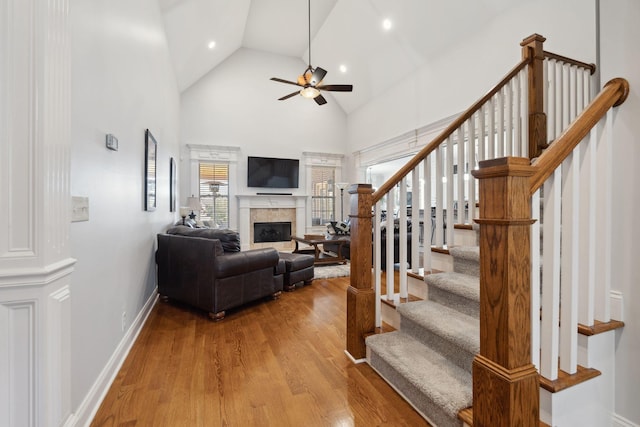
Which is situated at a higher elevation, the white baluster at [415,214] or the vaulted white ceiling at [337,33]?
the vaulted white ceiling at [337,33]

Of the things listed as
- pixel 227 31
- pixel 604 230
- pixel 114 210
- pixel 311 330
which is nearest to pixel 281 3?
pixel 227 31

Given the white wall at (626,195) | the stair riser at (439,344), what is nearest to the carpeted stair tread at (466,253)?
the stair riser at (439,344)

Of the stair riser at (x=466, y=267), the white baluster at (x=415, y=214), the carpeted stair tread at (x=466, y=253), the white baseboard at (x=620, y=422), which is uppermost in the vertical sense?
the white baluster at (x=415, y=214)

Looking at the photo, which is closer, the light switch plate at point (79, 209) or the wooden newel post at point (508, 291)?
the wooden newel post at point (508, 291)

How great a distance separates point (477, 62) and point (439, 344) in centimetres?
448

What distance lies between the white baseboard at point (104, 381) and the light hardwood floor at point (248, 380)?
39 mm

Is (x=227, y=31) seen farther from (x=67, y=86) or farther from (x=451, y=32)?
(x=67, y=86)

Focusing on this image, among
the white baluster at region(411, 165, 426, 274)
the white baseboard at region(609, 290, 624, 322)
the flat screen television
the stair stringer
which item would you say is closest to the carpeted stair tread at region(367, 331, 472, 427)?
the stair stringer

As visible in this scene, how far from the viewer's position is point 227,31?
5.77 metres

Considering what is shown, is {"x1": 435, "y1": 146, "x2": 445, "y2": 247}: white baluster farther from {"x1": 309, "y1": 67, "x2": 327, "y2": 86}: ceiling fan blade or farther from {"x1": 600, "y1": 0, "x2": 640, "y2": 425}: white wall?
{"x1": 309, "y1": 67, "x2": 327, "y2": 86}: ceiling fan blade

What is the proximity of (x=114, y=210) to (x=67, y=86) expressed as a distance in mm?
1104

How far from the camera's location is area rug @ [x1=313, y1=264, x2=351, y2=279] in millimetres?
4645

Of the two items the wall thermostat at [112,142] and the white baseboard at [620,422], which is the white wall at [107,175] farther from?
the white baseboard at [620,422]

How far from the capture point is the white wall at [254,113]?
7086mm
